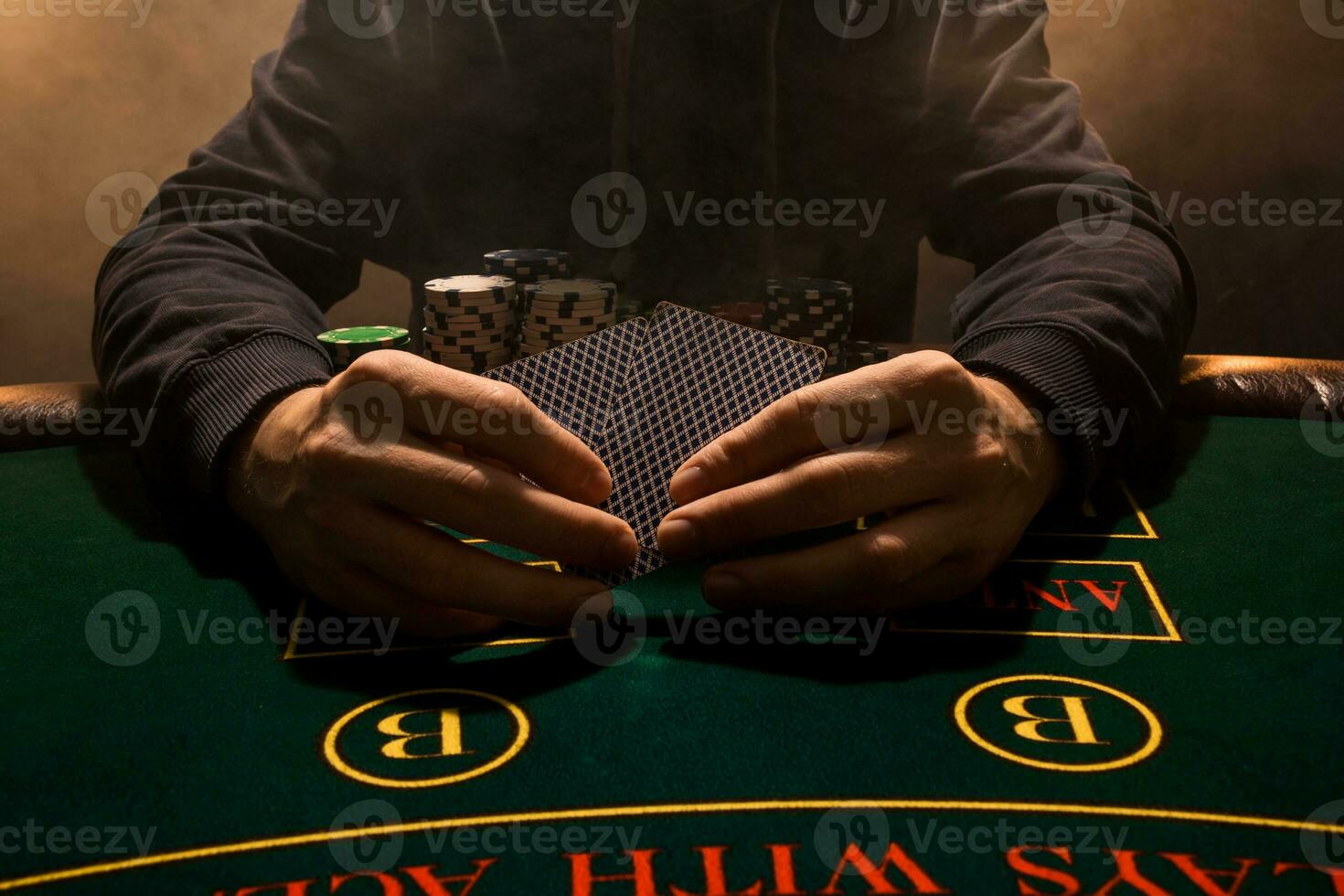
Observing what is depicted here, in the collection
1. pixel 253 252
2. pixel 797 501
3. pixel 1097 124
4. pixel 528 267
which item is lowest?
pixel 1097 124

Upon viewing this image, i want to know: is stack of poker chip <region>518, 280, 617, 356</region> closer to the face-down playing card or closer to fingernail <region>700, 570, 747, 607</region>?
the face-down playing card

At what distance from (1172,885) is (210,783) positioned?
0.77 metres

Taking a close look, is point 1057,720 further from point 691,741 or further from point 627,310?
point 627,310

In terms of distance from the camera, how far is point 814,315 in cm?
227

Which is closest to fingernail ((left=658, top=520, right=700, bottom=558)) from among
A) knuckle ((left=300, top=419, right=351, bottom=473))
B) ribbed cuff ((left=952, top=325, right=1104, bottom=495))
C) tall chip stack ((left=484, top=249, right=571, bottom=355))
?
knuckle ((left=300, top=419, right=351, bottom=473))

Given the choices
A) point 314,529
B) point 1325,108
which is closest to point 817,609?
point 314,529

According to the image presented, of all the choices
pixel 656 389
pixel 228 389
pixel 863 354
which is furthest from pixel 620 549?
pixel 863 354

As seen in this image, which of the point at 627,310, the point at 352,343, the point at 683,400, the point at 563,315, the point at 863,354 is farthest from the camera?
the point at 627,310

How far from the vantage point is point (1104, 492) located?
63.1 inches

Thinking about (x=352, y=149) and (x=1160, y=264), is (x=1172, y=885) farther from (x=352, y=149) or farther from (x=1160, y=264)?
(x=352, y=149)

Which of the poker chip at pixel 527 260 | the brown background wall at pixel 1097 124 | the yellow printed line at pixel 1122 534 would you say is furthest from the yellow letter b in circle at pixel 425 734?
the brown background wall at pixel 1097 124

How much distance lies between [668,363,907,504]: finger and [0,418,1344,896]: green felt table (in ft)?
0.54

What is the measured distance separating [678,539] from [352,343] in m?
1.04

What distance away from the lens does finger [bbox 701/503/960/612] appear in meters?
1.13
